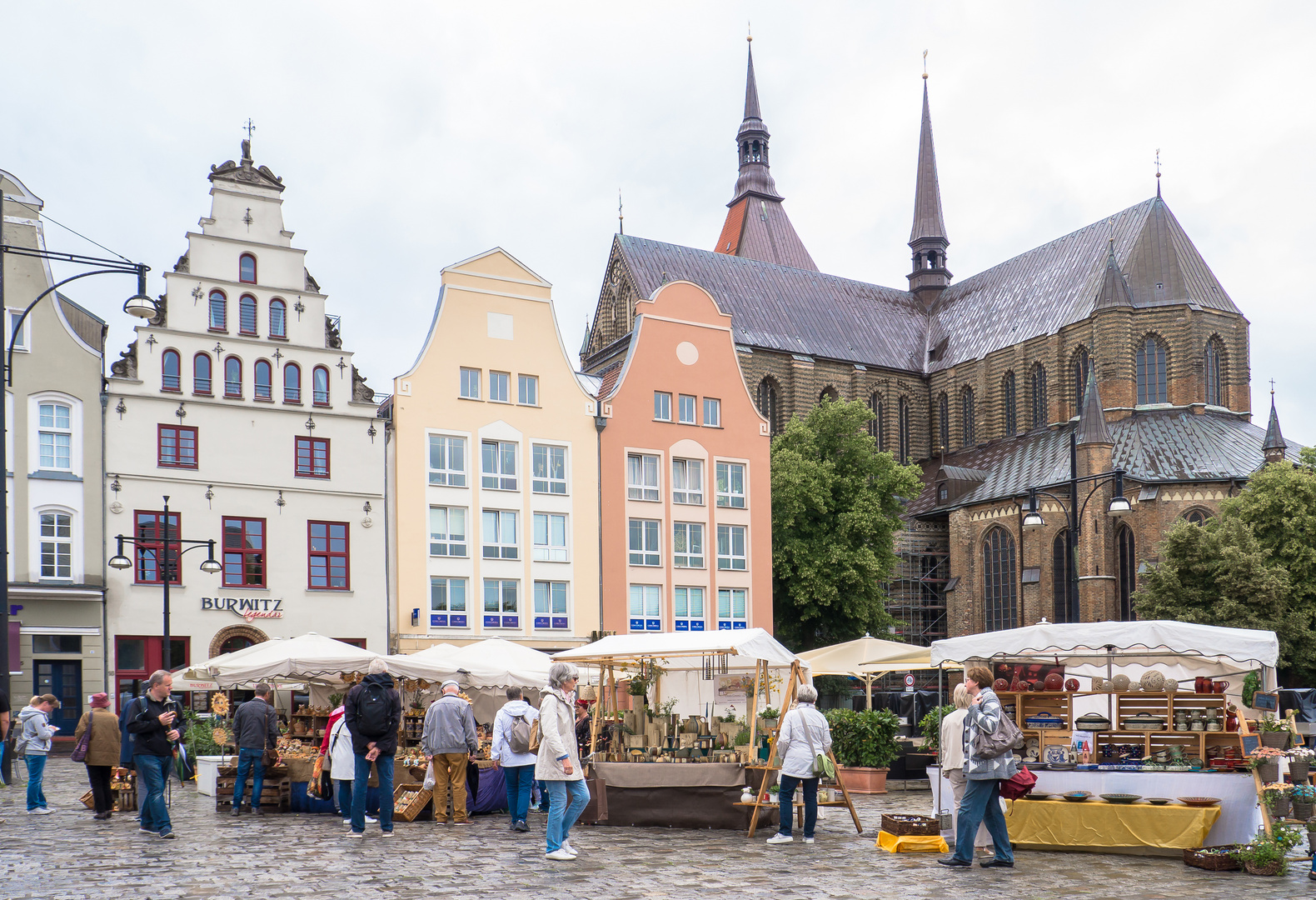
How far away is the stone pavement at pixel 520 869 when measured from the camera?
385 inches

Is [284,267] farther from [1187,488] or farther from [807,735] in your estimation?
[1187,488]

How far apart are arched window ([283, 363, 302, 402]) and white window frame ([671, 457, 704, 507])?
11254 millimetres

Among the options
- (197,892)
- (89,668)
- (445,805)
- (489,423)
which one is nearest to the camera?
(197,892)

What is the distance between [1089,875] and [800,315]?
54.1m

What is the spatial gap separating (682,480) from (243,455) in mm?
12862

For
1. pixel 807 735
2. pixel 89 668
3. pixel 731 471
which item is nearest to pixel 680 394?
pixel 731 471

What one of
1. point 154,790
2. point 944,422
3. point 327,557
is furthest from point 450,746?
point 944,422

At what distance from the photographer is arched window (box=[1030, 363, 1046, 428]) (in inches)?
2409

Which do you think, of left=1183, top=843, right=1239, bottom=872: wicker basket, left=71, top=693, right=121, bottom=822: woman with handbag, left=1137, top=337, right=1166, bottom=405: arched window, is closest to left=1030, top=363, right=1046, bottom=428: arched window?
left=1137, top=337, right=1166, bottom=405: arched window

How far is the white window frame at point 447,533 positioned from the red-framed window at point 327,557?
90.4 inches

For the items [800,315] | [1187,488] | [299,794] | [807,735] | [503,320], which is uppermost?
[800,315]

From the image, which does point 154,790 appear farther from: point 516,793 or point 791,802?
point 791,802

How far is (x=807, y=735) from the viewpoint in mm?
13039

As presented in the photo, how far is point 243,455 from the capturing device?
104 ft
